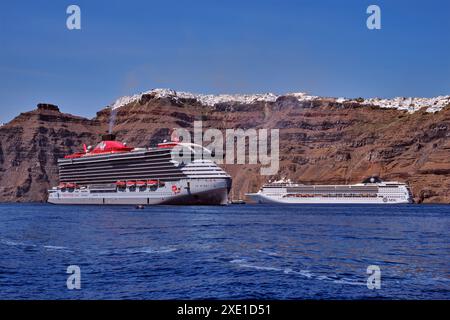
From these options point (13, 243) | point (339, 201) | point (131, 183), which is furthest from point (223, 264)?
point (339, 201)

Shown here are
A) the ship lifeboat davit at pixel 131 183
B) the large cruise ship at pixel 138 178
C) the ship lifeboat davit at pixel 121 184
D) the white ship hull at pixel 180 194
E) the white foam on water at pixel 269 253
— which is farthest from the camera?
the ship lifeboat davit at pixel 121 184

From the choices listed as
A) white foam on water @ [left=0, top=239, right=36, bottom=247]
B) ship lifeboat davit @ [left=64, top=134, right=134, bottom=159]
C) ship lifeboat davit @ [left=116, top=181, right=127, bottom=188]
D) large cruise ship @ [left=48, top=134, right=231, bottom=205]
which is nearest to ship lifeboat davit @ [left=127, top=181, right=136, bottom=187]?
large cruise ship @ [left=48, top=134, right=231, bottom=205]

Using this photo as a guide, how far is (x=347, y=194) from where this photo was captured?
531 feet

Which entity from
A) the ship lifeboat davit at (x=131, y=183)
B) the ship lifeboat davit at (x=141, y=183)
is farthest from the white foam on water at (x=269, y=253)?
the ship lifeboat davit at (x=131, y=183)

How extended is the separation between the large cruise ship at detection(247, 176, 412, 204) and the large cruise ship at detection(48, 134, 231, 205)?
56487mm

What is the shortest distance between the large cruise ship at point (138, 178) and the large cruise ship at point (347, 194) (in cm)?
5649

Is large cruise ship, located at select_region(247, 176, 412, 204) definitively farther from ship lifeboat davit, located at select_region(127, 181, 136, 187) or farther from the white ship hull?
ship lifeboat davit, located at select_region(127, 181, 136, 187)

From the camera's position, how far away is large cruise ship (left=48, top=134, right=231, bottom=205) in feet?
334

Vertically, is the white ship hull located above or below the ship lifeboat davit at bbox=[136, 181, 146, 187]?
below

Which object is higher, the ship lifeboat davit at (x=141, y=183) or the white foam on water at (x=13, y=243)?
the ship lifeboat davit at (x=141, y=183)

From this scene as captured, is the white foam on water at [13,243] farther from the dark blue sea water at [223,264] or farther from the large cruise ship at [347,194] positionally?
the large cruise ship at [347,194]

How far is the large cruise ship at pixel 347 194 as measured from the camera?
159250 mm
